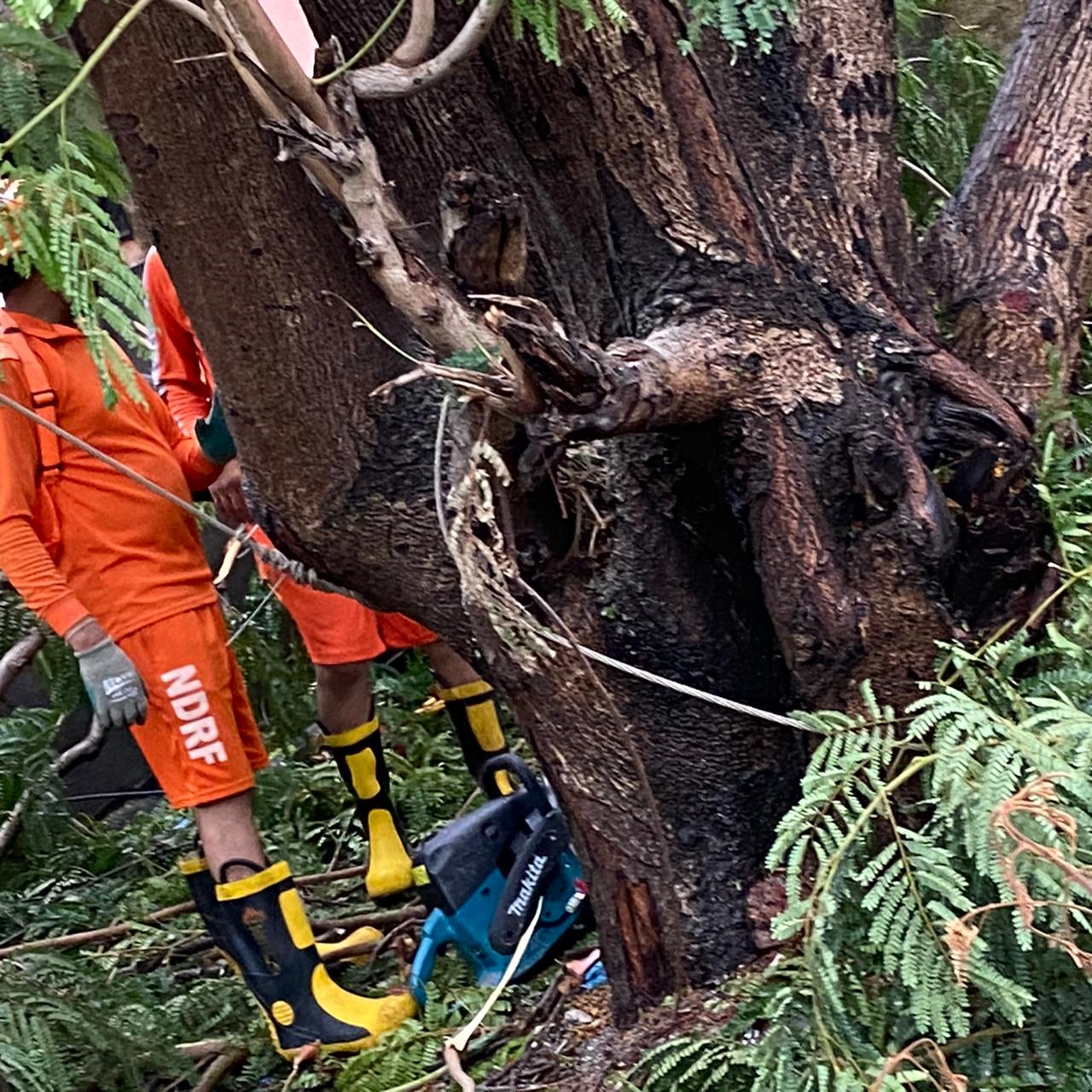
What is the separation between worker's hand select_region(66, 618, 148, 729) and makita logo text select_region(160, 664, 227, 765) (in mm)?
115

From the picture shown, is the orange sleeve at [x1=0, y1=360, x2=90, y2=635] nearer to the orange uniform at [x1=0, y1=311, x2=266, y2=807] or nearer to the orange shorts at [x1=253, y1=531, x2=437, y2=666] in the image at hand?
the orange uniform at [x1=0, y1=311, x2=266, y2=807]

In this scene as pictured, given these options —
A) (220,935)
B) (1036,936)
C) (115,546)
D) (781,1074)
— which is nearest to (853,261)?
(1036,936)

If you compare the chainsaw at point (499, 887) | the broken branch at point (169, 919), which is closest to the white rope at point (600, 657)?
the chainsaw at point (499, 887)

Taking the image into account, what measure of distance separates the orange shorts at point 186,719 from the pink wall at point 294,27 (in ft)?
5.04

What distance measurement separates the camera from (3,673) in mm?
3869

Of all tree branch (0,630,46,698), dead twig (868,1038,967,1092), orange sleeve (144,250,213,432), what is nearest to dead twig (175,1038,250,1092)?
tree branch (0,630,46,698)

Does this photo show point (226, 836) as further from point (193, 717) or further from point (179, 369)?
point (179, 369)

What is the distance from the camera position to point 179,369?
360cm

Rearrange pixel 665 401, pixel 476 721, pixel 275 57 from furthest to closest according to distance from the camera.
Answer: pixel 476 721 < pixel 665 401 < pixel 275 57

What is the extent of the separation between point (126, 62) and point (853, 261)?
1080 mm

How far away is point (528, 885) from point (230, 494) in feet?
3.89

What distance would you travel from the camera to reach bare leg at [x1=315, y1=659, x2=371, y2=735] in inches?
139

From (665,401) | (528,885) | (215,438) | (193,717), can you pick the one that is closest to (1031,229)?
(665,401)

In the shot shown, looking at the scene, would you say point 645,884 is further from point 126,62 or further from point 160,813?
point 160,813
